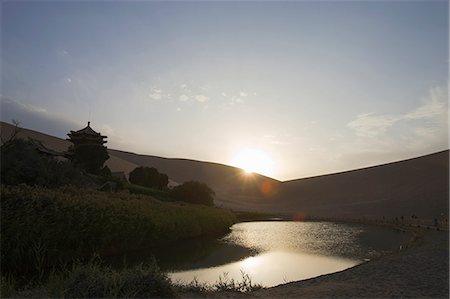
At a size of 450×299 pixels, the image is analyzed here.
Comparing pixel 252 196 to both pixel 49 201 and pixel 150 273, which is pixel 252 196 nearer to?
pixel 49 201

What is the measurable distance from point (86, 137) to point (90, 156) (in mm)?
3007

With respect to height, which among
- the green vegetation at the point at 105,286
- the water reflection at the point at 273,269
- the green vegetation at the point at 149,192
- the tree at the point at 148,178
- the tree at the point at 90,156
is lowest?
the water reflection at the point at 273,269

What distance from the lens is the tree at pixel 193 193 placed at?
3788cm

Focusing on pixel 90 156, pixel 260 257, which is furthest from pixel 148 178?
pixel 260 257

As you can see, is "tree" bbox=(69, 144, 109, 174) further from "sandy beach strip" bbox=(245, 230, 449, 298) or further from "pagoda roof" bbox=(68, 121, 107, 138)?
"sandy beach strip" bbox=(245, 230, 449, 298)

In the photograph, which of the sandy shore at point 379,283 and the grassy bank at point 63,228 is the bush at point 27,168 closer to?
the grassy bank at point 63,228

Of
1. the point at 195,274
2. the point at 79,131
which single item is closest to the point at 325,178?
the point at 79,131

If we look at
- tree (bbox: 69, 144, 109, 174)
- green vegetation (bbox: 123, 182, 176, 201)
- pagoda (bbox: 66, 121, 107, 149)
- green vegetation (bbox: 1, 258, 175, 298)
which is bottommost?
green vegetation (bbox: 1, 258, 175, 298)

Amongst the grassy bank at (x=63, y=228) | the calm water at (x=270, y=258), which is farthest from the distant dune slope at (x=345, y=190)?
the grassy bank at (x=63, y=228)

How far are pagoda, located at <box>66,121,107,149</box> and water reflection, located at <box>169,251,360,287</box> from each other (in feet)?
88.8

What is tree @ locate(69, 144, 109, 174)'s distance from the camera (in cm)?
3694

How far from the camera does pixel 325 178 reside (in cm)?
8550

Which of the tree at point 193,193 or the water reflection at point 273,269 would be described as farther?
the tree at point 193,193

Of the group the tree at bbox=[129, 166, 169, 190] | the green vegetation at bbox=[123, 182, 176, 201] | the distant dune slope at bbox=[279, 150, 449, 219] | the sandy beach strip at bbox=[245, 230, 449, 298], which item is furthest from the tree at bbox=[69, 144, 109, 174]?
the distant dune slope at bbox=[279, 150, 449, 219]
